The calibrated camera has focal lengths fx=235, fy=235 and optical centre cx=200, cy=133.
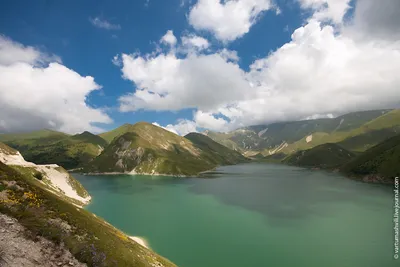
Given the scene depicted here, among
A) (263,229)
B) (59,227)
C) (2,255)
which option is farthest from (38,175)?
(263,229)

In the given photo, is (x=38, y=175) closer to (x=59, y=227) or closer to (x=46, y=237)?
(x=59, y=227)

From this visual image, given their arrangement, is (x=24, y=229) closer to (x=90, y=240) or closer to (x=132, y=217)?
(x=90, y=240)

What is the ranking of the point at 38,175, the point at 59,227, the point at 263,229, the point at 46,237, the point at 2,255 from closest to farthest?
the point at 2,255, the point at 46,237, the point at 59,227, the point at 263,229, the point at 38,175

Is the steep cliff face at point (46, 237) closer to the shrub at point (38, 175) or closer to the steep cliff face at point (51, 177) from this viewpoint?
the steep cliff face at point (51, 177)

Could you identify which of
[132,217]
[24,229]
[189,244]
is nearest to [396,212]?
Result: [189,244]

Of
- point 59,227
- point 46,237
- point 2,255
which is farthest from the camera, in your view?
point 59,227

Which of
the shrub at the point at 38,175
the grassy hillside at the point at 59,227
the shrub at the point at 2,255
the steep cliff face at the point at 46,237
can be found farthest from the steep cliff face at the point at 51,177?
the shrub at the point at 2,255

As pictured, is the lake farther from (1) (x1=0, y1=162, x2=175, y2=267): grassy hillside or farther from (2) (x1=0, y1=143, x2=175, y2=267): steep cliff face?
(2) (x1=0, y1=143, x2=175, y2=267): steep cliff face

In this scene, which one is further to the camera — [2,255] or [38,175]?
[38,175]

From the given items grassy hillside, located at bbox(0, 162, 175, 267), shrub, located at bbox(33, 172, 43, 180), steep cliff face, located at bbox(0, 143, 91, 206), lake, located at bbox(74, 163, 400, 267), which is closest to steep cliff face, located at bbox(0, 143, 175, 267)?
grassy hillside, located at bbox(0, 162, 175, 267)
